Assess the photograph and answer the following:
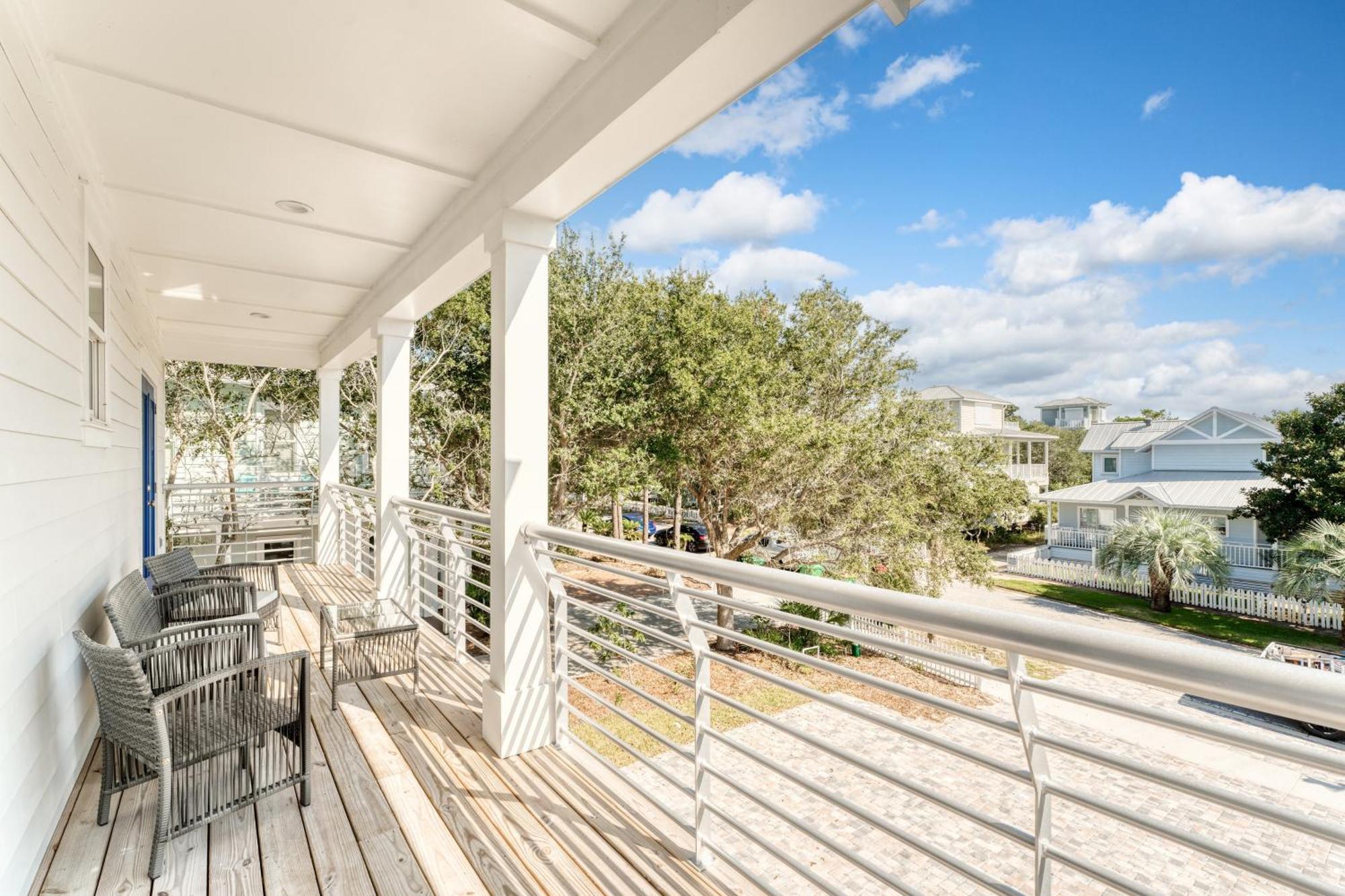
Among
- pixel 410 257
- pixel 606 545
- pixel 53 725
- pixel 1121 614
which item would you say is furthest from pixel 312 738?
pixel 1121 614

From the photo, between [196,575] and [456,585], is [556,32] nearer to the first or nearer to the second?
[456,585]

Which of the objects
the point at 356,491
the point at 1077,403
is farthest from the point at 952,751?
the point at 1077,403

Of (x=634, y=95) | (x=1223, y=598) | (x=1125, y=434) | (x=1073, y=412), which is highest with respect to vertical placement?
(x=1073, y=412)

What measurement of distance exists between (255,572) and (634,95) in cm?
450

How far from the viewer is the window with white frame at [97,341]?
2.78m

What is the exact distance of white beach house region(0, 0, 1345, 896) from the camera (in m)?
1.23

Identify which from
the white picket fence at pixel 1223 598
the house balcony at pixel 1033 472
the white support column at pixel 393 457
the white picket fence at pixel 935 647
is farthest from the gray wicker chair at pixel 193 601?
the house balcony at pixel 1033 472

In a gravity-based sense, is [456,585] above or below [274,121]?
below

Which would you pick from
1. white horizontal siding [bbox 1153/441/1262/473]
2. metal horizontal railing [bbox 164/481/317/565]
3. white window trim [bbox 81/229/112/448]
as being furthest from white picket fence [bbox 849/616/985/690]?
white horizontal siding [bbox 1153/441/1262/473]

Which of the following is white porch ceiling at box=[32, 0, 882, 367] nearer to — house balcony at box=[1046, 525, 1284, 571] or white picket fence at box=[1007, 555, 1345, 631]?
white picket fence at box=[1007, 555, 1345, 631]

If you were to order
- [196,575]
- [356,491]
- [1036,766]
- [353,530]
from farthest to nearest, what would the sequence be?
1. [353,530]
2. [356,491]
3. [196,575]
4. [1036,766]

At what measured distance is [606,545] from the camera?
2164 millimetres

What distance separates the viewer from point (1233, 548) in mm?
15273

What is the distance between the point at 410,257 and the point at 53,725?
2693 millimetres
